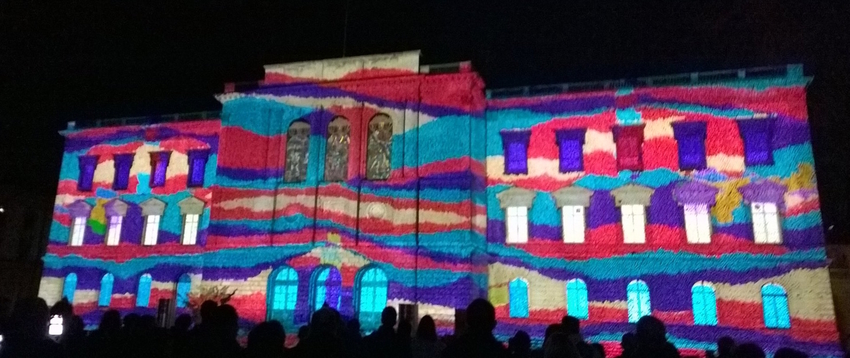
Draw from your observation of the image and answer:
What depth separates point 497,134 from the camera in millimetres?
23109

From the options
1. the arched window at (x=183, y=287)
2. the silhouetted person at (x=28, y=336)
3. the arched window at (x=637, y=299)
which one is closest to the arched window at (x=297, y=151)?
the arched window at (x=183, y=287)

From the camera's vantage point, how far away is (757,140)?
20422mm

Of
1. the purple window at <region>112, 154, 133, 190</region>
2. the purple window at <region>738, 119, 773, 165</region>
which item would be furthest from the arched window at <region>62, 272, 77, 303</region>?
the purple window at <region>738, 119, 773, 165</region>

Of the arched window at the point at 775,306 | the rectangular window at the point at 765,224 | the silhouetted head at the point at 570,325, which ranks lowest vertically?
the silhouetted head at the point at 570,325

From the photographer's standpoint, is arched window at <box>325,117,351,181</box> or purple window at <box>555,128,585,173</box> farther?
arched window at <box>325,117,351,181</box>

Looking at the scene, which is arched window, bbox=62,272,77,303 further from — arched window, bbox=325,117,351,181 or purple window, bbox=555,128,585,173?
purple window, bbox=555,128,585,173

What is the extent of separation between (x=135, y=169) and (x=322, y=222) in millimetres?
10336

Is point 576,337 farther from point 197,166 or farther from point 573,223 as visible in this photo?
point 197,166

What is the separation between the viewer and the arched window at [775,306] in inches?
753

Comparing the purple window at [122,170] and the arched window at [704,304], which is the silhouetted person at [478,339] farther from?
the purple window at [122,170]

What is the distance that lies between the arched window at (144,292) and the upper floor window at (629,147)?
63.7 feet

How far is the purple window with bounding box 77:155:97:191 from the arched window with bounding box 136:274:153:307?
5.25m

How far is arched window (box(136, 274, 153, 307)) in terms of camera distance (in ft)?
82.8

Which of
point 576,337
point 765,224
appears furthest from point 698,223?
point 576,337
